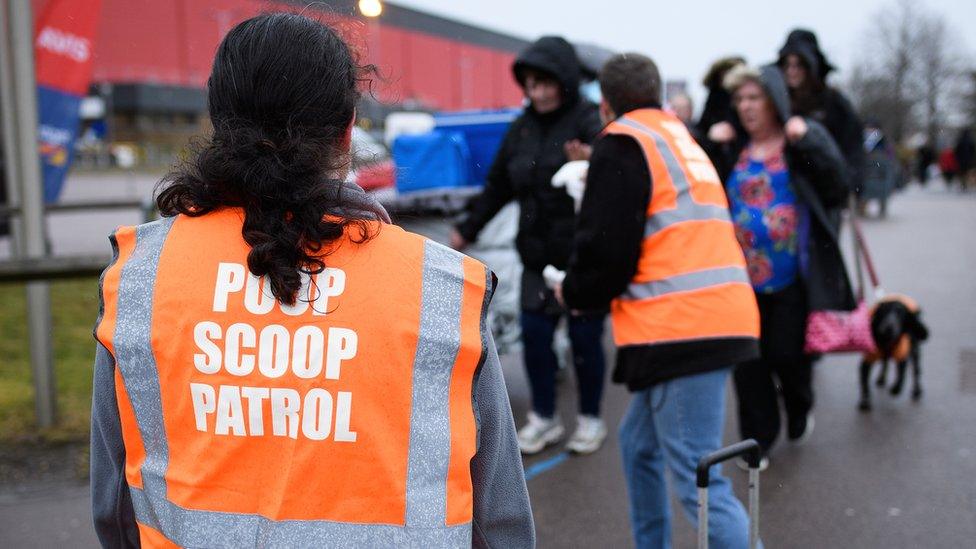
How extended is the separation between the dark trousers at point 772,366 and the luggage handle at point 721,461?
82.5 inches

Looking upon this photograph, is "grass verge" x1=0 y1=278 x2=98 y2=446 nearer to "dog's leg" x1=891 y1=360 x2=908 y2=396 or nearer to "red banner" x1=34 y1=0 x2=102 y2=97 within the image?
"red banner" x1=34 y1=0 x2=102 y2=97

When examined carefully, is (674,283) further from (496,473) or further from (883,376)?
(883,376)

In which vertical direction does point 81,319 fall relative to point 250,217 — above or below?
below

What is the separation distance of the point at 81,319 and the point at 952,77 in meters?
50.6

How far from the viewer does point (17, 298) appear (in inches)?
357

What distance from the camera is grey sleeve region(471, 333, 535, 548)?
144 centimetres

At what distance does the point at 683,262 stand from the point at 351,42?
1561 millimetres

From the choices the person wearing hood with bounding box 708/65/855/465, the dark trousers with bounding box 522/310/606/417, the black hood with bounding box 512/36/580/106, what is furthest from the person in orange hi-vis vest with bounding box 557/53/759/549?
the dark trousers with bounding box 522/310/606/417

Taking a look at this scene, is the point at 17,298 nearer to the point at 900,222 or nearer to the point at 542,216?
the point at 542,216

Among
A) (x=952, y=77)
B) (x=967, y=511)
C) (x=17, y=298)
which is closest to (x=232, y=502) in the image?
(x=967, y=511)

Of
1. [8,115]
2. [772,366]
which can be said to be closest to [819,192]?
[772,366]

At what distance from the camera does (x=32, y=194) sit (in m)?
5.03

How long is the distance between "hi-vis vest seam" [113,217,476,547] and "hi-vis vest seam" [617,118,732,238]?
4.96 ft

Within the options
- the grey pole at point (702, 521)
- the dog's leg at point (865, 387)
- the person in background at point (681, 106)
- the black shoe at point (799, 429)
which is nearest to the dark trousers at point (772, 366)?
the black shoe at point (799, 429)
